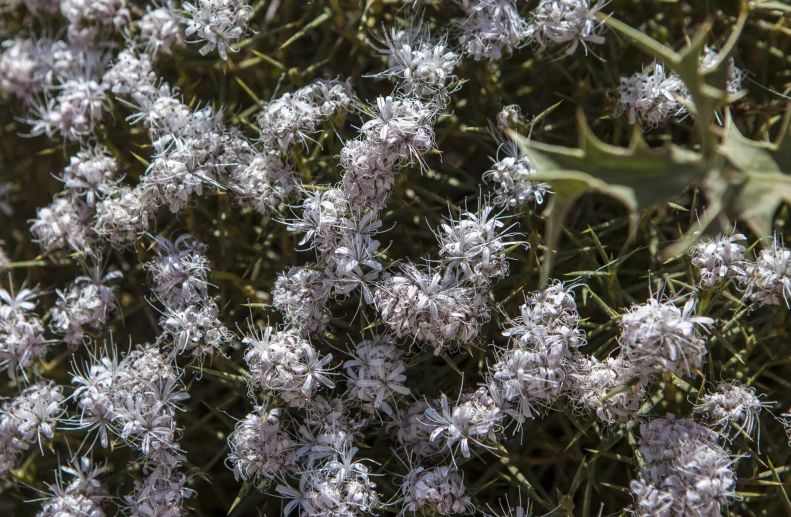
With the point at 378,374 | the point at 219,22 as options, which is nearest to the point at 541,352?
the point at 378,374

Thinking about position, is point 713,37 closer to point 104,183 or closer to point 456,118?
point 456,118

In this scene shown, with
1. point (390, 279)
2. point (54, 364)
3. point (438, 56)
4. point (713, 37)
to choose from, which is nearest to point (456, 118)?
point (438, 56)

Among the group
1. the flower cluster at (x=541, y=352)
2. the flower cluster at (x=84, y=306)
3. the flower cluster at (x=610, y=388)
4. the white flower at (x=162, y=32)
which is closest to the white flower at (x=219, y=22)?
the white flower at (x=162, y=32)

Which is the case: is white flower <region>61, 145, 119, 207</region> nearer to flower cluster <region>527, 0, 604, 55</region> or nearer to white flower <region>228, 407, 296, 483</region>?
white flower <region>228, 407, 296, 483</region>

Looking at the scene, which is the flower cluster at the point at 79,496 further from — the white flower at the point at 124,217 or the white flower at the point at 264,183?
the white flower at the point at 264,183

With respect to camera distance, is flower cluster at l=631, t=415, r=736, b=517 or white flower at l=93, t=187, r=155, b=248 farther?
white flower at l=93, t=187, r=155, b=248

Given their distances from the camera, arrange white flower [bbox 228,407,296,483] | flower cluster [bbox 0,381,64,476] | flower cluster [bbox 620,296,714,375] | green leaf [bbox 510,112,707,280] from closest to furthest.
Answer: green leaf [bbox 510,112,707,280]
flower cluster [bbox 620,296,714,375]
white flower [bbox 228,407,296,483]
flower cluster [bbox 0,381,64,476]

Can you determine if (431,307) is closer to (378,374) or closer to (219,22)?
(378,374)

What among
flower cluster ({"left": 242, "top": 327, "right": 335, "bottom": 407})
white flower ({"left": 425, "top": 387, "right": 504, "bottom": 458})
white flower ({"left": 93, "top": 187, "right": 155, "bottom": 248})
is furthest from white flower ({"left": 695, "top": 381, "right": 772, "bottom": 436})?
white flower ({"left": 93, "top": 187, "right": 155, "bottom": 248})
